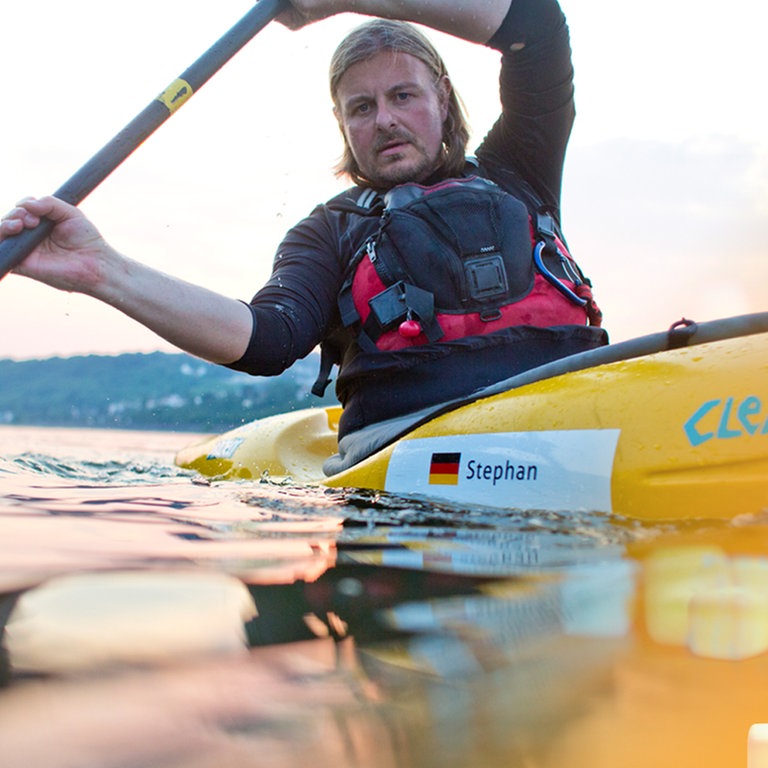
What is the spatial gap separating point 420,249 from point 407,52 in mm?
786

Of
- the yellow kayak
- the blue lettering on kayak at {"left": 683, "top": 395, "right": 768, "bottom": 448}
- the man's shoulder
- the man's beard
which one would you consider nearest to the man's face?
the man's beard

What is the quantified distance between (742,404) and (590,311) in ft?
3.76

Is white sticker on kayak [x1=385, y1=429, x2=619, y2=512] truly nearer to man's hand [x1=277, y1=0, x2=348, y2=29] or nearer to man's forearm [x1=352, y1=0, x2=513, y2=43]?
man's forearm [x1=352, y1=0, x2=513, y2=43]

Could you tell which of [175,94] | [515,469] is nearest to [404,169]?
[175,94]

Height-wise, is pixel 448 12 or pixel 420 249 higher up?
pixel 448 12

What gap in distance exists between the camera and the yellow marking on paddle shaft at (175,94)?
2.34 metres

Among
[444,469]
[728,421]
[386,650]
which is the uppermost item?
[728,421]

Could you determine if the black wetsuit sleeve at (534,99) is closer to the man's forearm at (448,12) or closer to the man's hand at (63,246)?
the man's forearm at (448,12)

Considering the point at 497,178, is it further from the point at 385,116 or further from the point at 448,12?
the point at 448,12

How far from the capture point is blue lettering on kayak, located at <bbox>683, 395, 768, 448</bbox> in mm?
1408

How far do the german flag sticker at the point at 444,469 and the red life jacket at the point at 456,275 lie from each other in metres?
0.51

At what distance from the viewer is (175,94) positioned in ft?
7.74

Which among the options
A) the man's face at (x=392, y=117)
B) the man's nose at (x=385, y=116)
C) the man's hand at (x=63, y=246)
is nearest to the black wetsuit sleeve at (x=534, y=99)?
the man's face at (x=392, y=117)

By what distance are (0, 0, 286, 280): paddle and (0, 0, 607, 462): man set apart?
0.14 m
